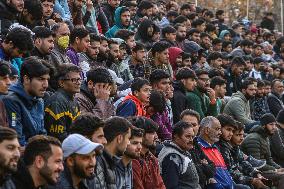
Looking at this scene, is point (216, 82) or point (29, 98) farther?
point (216, 82)

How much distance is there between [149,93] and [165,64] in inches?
134

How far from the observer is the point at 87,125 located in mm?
7836

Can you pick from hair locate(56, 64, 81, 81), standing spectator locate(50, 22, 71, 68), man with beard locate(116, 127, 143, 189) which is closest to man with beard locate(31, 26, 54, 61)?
standing spectator locate(50, 22, 71, 68)

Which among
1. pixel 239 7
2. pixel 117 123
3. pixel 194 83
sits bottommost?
pixel 239 7

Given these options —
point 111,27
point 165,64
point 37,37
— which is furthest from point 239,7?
point 37,37

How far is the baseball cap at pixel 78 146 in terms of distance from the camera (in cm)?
712

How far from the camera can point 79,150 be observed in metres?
7.14

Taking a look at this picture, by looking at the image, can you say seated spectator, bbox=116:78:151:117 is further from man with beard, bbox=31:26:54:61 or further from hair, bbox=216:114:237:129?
hair, bbox=216:114:237:129

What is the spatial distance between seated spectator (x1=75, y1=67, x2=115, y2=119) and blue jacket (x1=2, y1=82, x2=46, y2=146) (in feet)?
4.06

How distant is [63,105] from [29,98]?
607 millimetres

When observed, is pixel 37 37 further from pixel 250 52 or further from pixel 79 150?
pixel 250 52

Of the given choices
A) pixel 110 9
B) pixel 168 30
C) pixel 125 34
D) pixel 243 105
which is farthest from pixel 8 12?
pixel 110 9

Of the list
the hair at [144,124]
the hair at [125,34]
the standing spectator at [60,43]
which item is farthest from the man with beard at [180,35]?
the hair at [144,124]

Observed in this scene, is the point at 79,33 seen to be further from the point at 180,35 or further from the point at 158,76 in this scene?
the point at 180,35
